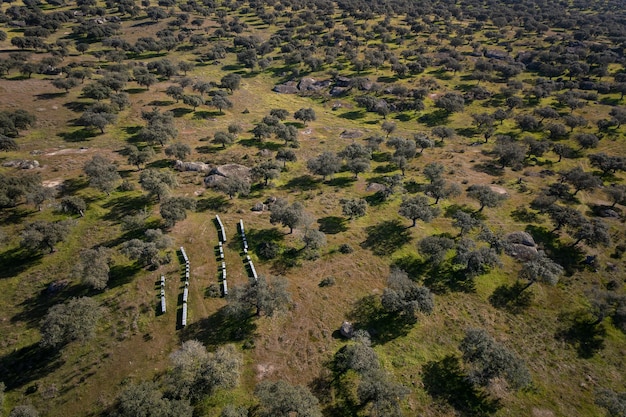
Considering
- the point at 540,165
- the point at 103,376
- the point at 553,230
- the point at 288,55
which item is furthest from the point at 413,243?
the point at 288,55

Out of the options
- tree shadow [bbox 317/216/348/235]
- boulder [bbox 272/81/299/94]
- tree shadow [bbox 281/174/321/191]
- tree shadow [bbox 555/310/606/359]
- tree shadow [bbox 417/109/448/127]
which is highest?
boulder [bbox 272/81/299/94]

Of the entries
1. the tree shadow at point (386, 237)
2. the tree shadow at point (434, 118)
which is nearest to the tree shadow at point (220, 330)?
the tree shadow at point (386, 237)

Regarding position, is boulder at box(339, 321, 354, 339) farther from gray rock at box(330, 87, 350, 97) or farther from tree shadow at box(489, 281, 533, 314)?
gray rock at box(330, 87, 350, 97)

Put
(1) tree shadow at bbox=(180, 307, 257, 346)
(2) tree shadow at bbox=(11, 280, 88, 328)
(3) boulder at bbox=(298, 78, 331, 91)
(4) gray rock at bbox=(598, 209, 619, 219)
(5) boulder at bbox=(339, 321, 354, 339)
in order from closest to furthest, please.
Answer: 1. (1) tree shadow at bbox=(180, 307, 257, 346)
2. (2) tree shadow at bbox=(11, 280, 88, 328)
3. (5) boulder at bbox=(339, 321, 354, 339)
4. (4) gray rock at bbox=(598, 209, 619, 219)
5. (3) boulder at bbox=(298, 78, 331, 91)

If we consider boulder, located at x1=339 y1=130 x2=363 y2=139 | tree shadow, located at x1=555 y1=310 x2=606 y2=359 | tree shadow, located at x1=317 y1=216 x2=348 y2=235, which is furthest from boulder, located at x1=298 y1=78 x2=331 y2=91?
tree shadow, located at x1=555 y1=310 x2=606 y2=359

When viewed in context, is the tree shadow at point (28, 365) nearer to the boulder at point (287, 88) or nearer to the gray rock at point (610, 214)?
the gray rock at point (610, 214)

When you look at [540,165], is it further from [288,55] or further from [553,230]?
[288,55]

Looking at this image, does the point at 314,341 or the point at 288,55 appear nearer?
the point at 314,341
